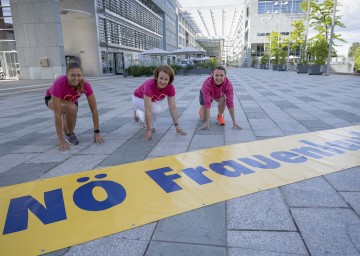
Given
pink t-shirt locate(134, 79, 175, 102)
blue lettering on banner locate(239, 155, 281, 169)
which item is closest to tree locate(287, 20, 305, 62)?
pink t-shirt locate(134, 79, 175, 102)

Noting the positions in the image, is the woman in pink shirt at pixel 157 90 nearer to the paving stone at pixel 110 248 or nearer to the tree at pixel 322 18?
the paving stone at pixel 110 248

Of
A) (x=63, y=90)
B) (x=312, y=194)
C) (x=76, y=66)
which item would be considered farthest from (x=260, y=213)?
(x=63, y=90)

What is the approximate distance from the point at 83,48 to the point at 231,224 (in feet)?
85.4

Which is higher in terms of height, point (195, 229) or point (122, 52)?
point (122, 52)

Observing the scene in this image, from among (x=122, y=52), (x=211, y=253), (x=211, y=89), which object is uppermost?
(x=122, y=52)

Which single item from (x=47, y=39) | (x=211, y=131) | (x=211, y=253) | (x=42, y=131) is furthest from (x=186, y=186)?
(x=47, y=39)

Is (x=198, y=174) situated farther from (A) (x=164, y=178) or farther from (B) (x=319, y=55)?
(B) (x=319, y=55)

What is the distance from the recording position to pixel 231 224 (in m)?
2.06

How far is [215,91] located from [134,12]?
32276 millimetres

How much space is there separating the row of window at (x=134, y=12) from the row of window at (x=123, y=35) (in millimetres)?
1084

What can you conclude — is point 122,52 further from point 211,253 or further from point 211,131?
point 211,253

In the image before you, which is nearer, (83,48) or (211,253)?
(211,253)

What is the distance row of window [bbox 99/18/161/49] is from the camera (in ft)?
85.2

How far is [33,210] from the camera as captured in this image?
229cm
